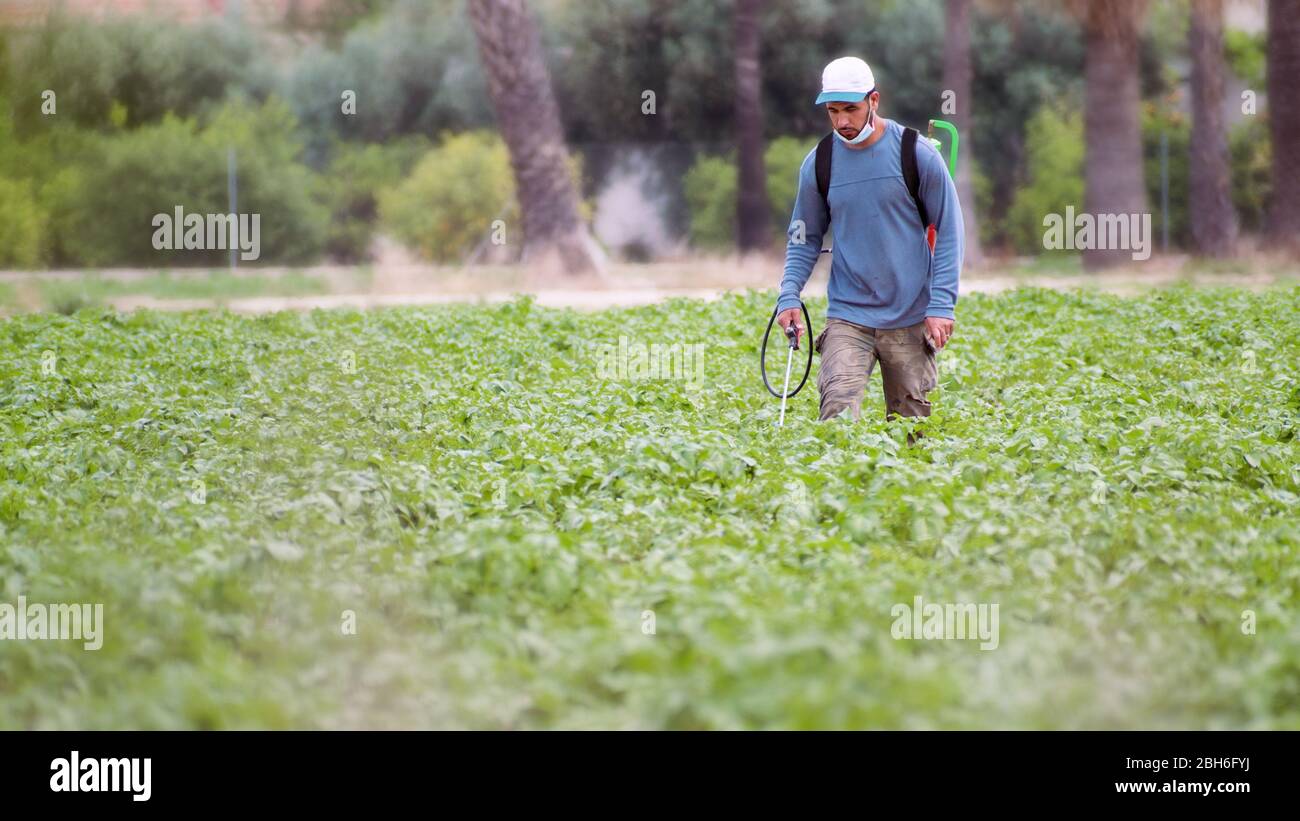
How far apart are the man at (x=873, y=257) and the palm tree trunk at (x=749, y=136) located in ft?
68.3

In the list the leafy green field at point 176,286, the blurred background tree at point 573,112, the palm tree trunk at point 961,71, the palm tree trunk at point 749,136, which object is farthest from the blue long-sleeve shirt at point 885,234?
the blurred background tree at point 573,112

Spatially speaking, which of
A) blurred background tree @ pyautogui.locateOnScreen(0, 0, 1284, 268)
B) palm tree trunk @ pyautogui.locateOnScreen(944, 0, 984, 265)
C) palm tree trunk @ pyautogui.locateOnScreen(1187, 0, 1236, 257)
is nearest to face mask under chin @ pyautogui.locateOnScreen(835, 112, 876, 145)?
palm tree trunk @ pyautogui.locateOnScreen(944, 0, 984, 265)

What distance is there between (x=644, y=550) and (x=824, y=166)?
2849mm

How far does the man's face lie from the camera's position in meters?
8.71

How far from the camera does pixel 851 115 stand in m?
8.76

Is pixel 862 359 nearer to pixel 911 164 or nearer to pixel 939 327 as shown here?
pixel 939 327

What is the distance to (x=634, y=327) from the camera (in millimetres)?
16875

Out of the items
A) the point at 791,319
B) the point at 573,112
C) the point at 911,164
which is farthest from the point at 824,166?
the point at 573,112

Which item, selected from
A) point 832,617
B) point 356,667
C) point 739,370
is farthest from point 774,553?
point 739,370

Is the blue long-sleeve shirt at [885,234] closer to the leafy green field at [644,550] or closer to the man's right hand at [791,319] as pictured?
the man's right hand at [791,319]

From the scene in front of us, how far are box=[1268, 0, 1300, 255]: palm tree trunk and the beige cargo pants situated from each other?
65.2 feet

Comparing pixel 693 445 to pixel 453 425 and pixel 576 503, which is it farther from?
pixel 453 425
